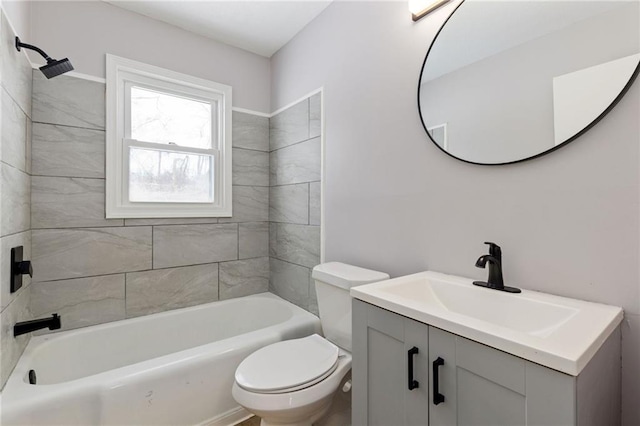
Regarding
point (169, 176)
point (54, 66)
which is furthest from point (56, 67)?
point (169, 176)

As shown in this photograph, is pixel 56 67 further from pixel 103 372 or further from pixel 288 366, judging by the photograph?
pixel 288 366

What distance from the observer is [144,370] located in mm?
1391

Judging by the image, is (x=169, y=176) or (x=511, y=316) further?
(x=169, y=176)

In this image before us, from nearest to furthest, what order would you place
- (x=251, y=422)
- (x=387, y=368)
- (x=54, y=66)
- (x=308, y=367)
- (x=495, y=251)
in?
1. (x=387, y=368)
2. (x=495, y=251)
3. (x=308, y=367)
4. (x=54, y=66)
5. (x=251, y=422)

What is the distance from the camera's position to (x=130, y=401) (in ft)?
4.41

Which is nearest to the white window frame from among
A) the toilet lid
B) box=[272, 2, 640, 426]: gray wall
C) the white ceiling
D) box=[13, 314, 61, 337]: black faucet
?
the white ceiling

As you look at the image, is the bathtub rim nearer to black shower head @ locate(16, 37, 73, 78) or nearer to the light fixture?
black shower head @ locate(16, 37, 73, 78)

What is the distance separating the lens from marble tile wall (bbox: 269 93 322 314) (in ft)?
7.09

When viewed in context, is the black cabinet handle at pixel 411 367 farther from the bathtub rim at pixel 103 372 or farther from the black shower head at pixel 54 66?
the black shower head at pixel 54 66

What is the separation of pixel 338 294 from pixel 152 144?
1730mm

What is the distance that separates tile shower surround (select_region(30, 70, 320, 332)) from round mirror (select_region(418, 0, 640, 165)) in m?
0.99

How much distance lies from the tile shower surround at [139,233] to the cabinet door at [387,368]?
1077 millimetres

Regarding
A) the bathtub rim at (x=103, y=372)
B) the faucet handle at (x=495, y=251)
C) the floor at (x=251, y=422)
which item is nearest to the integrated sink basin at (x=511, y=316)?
the faucet handle at (x=495, y=251)

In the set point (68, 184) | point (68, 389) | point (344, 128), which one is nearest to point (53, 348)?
point (68, 389)
